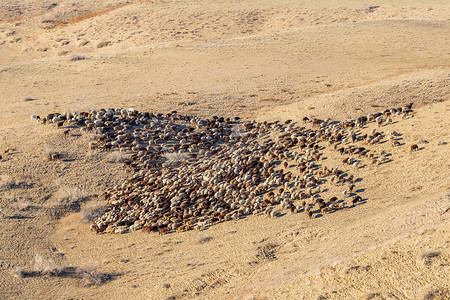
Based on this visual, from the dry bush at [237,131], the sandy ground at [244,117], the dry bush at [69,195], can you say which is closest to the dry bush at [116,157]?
the sandy ground at [244,117]

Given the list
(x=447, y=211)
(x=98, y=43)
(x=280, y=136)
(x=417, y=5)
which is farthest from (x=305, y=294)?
(x=417, y=5)

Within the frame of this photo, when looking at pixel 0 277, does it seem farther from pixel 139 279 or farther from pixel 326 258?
pixel 326 258

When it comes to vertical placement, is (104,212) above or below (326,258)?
below

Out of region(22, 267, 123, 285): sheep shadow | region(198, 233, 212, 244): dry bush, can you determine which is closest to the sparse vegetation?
region(22, 267, 123, 285): sheep shadow

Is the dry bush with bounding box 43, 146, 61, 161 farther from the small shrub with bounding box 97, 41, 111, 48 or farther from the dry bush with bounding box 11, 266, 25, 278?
the small shrub with bounding box 97, 41, 111, 48

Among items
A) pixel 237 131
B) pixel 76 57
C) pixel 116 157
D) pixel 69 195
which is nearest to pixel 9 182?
pixel 69 195

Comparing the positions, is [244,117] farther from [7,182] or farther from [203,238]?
[7,182]
